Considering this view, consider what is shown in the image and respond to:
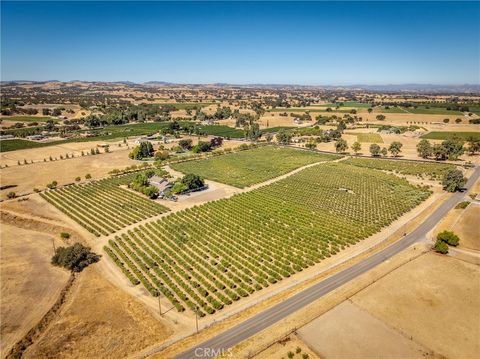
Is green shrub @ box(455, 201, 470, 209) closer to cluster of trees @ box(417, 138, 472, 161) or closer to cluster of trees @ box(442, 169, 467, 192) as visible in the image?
cluster of trees @ box(442, 169, 467, 192)

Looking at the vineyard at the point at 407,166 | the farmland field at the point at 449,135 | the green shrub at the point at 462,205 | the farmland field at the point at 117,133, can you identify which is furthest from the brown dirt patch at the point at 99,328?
the farmland field at the point at 449,135

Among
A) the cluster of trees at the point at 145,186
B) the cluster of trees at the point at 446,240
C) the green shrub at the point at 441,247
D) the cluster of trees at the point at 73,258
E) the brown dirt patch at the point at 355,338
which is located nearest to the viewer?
the brown dirt patch at the point at 355,338

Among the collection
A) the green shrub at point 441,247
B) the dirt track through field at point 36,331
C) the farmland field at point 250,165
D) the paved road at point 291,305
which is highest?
the green shrub at point 441,247

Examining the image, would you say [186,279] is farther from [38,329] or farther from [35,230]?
[35,230]

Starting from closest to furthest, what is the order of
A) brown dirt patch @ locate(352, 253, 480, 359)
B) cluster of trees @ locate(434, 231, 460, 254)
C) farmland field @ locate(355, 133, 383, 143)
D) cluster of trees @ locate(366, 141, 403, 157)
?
1. brown dirt patch @ locate(352, 253, 480, 359)
2. cluster of trees @ locate(434, 231, 460, 254)
3. cluster of trees @ locate(366, 141, 403, 157)
4. farmland field @ locate(355, 133, 383, 143)

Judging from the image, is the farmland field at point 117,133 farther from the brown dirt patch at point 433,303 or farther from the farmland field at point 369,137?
the brown dirt patch at point 433,303
